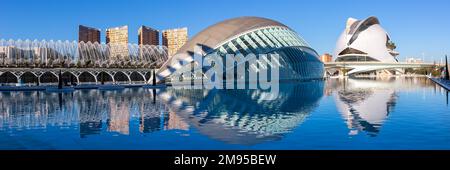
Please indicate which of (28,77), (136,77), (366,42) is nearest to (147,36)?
(136,77)

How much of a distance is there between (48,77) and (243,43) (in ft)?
98.1

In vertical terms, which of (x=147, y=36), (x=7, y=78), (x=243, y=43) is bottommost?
(x=7, y=78)

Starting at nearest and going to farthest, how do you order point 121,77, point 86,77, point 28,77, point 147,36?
point 28,77 < point 86,77 < point 121,77 < point 147,36

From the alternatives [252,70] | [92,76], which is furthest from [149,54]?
[252,70]

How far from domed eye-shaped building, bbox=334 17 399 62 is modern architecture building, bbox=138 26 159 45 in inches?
2063

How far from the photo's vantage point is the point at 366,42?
380ft

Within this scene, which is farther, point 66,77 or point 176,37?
point 176,37

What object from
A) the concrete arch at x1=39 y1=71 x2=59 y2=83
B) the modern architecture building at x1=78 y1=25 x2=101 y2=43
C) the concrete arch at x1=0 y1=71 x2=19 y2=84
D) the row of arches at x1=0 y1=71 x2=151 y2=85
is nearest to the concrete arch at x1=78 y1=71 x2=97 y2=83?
the row of arches at x1=0 y1=71 x2=151 y2=85

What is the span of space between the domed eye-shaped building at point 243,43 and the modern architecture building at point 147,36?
54078 mm

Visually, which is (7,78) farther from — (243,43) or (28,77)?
(243,43)

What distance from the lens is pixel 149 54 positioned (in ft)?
227

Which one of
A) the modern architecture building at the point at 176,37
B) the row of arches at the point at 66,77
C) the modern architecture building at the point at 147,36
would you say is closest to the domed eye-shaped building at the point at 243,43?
the row of arches at the point at 66,77

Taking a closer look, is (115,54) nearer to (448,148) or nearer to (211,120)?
(211,120)

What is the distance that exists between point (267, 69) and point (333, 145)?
42.7 m
